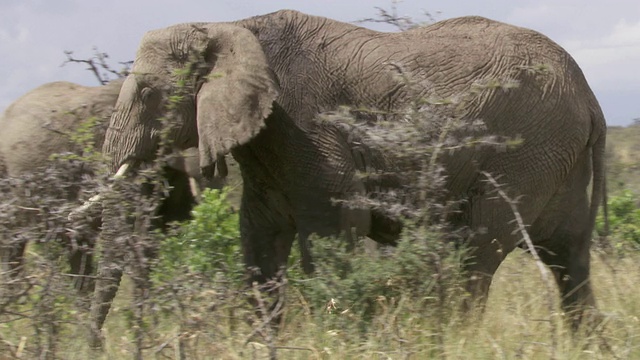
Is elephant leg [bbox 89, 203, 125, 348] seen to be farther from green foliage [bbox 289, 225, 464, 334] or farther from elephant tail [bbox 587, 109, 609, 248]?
elephant tail [bbox 587, 109, 609, 248]

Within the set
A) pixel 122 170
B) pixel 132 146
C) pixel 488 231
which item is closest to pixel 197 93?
pixel 132 146

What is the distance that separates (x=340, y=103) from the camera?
20.0 ft

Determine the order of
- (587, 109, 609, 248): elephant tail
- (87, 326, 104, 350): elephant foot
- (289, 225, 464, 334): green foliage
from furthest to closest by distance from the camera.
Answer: (587, 109, 609, 248): elephant tail, (289, 225, 464, 334): green foliage, (87, 326, 104, 350): elephant foot

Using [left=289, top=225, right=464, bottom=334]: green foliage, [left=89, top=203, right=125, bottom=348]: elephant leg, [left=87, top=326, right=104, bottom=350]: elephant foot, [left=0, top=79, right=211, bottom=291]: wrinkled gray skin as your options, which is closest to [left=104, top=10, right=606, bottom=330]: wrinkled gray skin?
[left=289, top=225, right=464, bottom=334]: green foliage

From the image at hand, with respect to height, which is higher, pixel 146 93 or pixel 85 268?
pixel 146 93

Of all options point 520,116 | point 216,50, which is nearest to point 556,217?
point 520,116

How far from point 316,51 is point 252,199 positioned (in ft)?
2.96

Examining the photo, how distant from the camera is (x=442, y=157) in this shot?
599 cm

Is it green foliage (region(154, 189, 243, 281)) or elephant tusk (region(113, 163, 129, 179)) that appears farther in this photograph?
green foliage (region(154, 189, 243, 281))

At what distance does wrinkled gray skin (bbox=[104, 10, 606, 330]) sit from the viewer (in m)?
5.97

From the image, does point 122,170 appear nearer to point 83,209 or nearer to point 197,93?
point 197,93

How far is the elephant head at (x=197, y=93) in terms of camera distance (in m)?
5.89

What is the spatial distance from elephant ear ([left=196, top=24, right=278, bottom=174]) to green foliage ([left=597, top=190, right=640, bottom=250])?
3.06m

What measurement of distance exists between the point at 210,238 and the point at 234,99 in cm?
126
